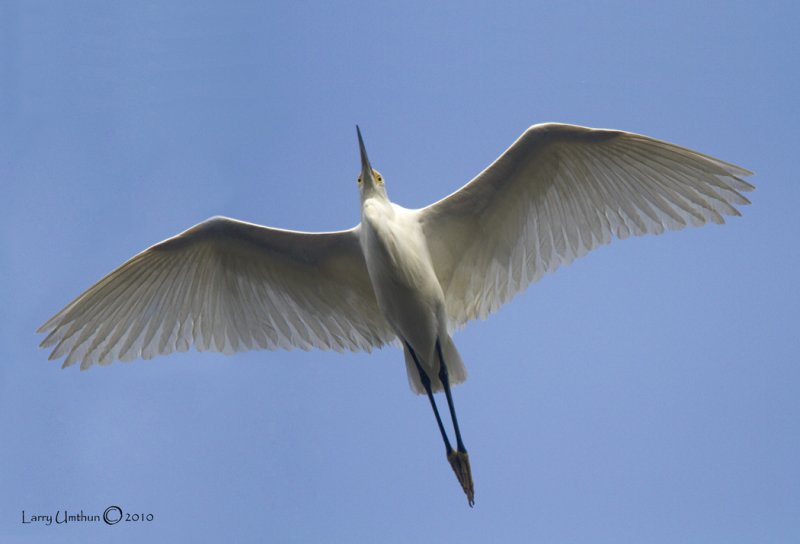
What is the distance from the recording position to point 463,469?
1324 cm

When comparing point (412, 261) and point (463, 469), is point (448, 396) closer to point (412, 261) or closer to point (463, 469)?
point (463, 469)

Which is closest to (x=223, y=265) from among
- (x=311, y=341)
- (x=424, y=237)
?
(x=311, y=341)

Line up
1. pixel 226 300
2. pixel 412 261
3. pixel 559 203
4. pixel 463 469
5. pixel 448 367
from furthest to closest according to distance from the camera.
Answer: pixel 226 300 → pixel 559 203 → pixel 448 367 → pixel 463 469 → pixel 412 261

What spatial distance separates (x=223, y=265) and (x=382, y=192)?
2273mm

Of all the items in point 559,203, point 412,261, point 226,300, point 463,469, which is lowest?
point 463,469

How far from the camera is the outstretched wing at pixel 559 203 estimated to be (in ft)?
42.5

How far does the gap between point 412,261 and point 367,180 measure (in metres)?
1.28

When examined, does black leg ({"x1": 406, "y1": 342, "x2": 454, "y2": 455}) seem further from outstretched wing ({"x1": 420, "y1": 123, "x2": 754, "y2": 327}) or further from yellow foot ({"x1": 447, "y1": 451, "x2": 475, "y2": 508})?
outstretched wing ({"x1": 420, "y1": 123, "x2": 754, "y2": 327})

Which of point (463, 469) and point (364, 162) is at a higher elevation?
point (364, 162)

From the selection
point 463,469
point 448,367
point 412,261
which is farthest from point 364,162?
point 463,469

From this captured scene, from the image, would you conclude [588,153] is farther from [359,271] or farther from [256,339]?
[256,339]

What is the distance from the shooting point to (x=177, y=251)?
13703mm

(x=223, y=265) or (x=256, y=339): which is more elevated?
(x=223, y=265)

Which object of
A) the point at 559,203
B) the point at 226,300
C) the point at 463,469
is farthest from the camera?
the point at 226,300
